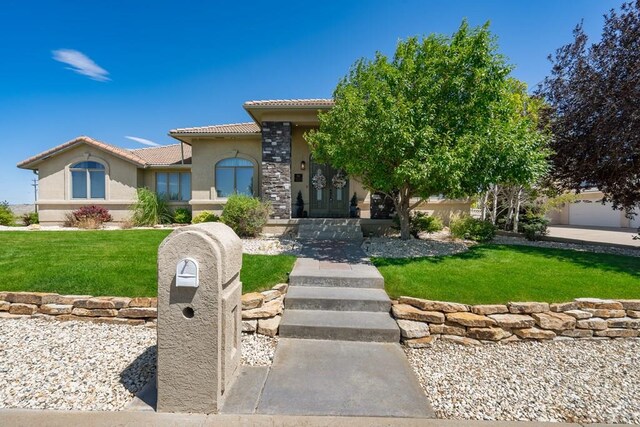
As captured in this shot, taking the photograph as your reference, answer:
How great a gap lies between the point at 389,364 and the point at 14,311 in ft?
19.1

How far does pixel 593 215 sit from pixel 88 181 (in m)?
35.7

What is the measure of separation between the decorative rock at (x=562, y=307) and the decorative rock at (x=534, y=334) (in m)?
0.41

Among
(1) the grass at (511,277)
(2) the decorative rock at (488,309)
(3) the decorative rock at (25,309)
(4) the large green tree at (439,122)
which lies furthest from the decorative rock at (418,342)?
(3) the decorative rock at (25,309)

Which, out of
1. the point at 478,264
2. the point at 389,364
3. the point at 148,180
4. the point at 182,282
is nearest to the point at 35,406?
the point at 182,282

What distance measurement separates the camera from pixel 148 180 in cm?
1535

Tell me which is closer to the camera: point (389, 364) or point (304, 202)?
point (389, 364)

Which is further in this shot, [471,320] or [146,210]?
[146,210]

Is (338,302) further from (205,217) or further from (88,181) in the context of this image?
(88,181)

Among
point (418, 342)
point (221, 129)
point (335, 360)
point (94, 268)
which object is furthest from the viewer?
point (221, 129)

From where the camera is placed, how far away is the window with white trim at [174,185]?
15359 millimetres

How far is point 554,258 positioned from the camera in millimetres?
7258

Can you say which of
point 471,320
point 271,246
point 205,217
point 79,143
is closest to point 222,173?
point 205,217

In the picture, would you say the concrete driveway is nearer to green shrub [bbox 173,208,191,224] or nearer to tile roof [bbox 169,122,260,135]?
tile roof [bbox 169,122,260,135]

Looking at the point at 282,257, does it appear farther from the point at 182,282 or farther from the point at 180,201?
the point at 180,201
